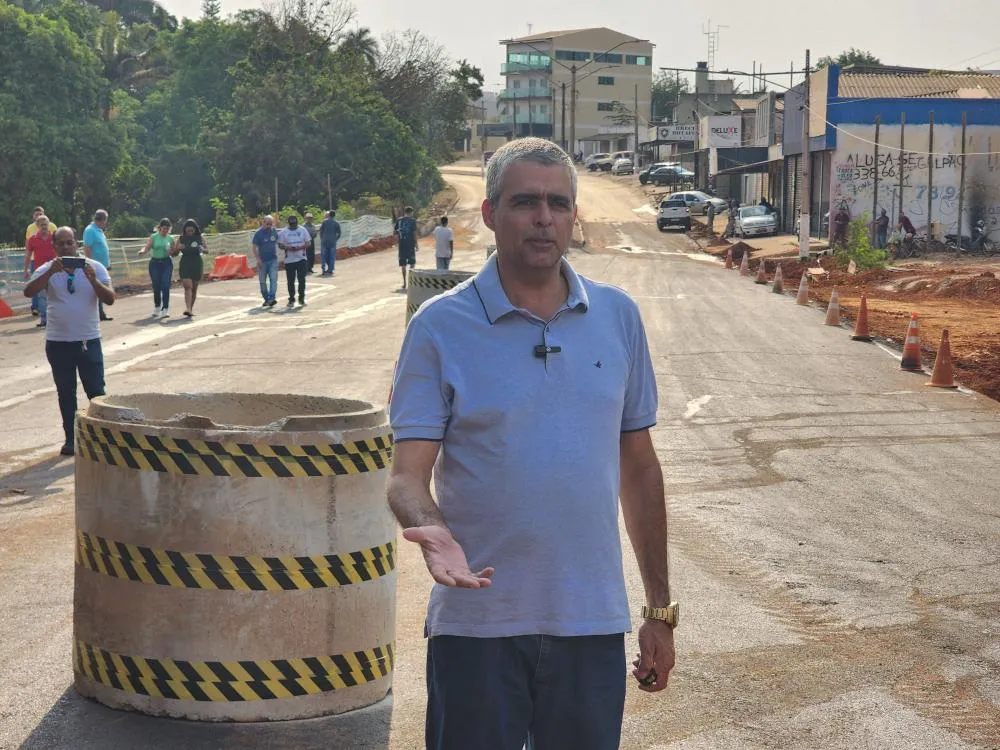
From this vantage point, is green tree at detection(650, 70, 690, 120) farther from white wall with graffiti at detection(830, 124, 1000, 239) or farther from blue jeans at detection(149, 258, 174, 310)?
blue jeans at detection(149, 258, 174, 310)

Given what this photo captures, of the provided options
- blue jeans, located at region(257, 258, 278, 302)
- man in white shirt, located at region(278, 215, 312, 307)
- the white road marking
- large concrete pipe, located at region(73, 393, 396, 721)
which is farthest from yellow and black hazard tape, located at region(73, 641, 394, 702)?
man in white shirt, located at region(278, 215, 312, 307)

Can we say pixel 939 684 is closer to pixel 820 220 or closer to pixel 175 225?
pixel 820 220

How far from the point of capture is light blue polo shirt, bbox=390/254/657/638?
3260mm

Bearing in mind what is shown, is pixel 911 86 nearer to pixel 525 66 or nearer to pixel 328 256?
pixel 328 256

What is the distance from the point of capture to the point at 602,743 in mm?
3383

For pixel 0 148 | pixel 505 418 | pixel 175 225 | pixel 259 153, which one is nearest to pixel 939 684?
pixel 505 418

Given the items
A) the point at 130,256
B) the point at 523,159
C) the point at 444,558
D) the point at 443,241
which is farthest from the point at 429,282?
the point at 130,256

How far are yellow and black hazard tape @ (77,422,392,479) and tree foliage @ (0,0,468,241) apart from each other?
50764 mm

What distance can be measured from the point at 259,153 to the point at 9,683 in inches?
2336

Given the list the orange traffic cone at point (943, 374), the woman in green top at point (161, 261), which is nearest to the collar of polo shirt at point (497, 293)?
the orange traffic cone at point (943, 374)

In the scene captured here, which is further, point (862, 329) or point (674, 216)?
point (674, 216)

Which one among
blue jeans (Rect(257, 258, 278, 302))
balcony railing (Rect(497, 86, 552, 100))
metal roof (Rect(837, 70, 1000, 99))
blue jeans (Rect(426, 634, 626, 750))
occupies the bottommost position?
blue jeans (Rect(257, 258, 278, 302))

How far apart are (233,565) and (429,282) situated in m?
10.6

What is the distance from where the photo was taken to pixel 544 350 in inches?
130
